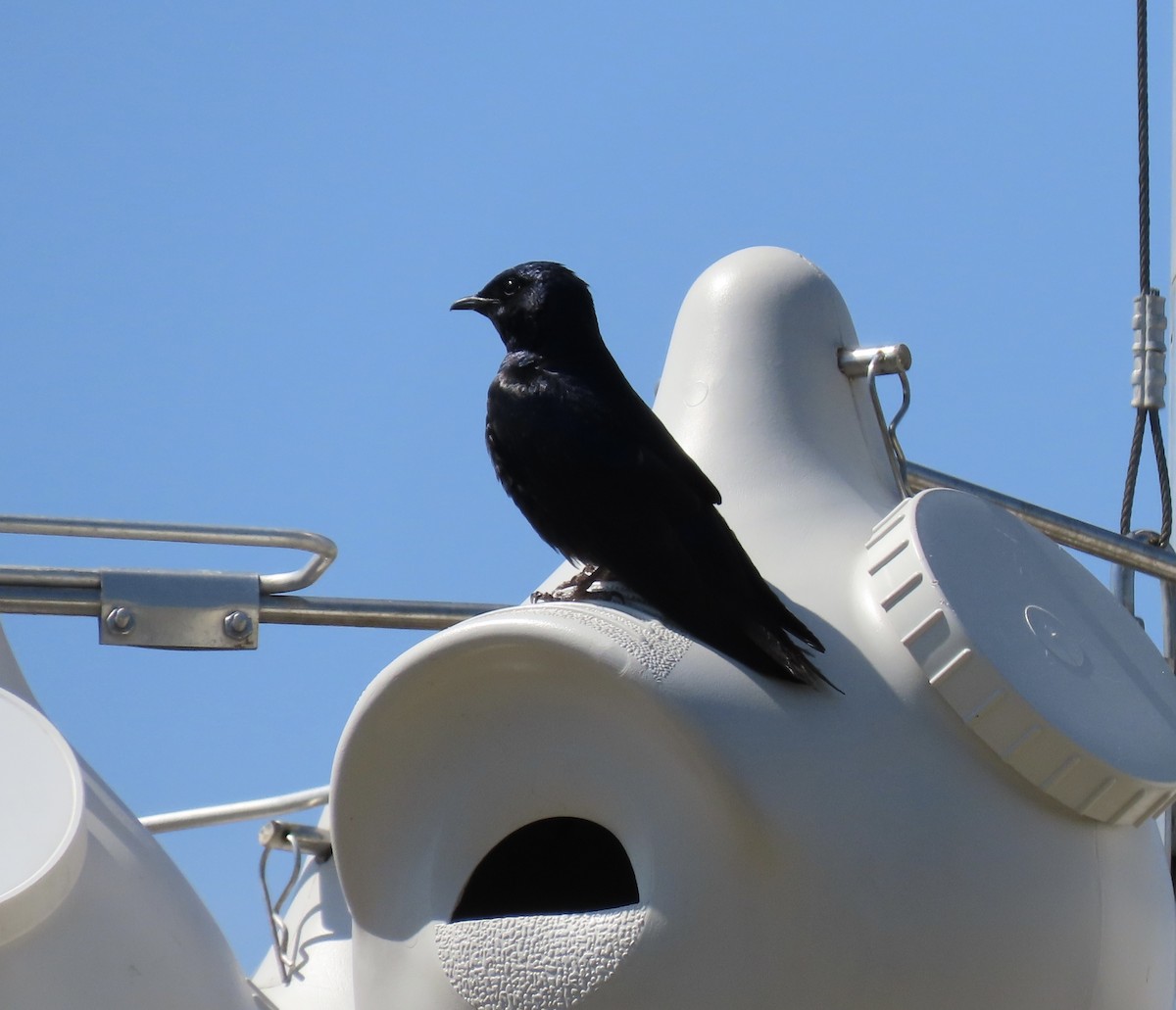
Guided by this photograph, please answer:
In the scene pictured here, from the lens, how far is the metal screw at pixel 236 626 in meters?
3.00

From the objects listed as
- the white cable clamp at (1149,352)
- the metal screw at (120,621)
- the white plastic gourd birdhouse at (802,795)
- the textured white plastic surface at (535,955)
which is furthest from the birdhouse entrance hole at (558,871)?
the white cable clamp at (1149,352)

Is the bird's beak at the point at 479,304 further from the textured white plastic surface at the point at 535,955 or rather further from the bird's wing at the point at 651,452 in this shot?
the textured white plastic surface at the point at 535,955

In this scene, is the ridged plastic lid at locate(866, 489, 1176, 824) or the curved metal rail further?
the curved metal rail

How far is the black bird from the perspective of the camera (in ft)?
7.84

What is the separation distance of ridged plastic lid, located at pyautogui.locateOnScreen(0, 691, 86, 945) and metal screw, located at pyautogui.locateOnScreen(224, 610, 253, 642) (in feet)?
1.21

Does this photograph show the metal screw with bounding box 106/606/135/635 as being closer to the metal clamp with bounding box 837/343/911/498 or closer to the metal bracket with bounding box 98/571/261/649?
the metal bracket with bounding box 98/571/261/649

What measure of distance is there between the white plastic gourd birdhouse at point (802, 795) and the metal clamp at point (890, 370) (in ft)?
0.97

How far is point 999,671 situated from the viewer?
2.44 meters

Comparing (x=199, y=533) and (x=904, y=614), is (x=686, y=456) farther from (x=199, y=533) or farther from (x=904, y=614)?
(x=199, y=533)

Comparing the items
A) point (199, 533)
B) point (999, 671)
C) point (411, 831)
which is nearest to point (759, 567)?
point (999, 671)

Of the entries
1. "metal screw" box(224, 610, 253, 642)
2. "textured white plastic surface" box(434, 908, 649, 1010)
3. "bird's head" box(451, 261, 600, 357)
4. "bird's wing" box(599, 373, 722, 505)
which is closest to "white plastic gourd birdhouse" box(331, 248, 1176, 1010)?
"textured white plastic surface" box(434, 908, 649, 1010)

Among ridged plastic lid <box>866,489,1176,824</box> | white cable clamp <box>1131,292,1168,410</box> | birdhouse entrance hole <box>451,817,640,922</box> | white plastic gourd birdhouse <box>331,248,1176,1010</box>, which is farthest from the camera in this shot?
white cable clamp <box>1131,292,1168,410</box>

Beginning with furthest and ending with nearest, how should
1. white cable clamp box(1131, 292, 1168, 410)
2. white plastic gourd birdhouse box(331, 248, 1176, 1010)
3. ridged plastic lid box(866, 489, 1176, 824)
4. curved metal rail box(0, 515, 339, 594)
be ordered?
1. white cable clamp box(1131, 292, 1168, 410)
2. curved metal rail box(0, 515, 339, 594)
3. ridged plastic lid box(866, 489, 1176, 824)
4. white plastic gourd birdhouse box(331, 248, 1176, 1010)

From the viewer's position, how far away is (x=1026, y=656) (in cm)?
250
